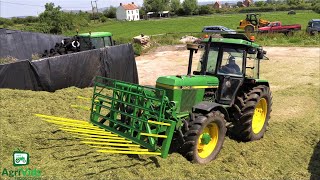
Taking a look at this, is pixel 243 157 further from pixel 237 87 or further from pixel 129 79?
pixel 129 79

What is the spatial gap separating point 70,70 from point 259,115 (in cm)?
675

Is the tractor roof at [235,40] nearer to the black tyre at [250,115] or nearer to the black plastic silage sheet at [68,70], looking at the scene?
the black tyre at [250,115]

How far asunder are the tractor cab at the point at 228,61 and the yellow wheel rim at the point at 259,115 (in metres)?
0.74

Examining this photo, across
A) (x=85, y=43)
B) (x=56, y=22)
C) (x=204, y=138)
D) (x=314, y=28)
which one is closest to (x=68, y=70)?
(x=85, y=43)

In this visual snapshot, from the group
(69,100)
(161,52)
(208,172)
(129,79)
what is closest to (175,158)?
(208,172)

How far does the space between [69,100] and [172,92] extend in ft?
15.5

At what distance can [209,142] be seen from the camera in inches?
237

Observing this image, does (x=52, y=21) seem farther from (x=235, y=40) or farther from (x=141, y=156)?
(x=141, y=156)

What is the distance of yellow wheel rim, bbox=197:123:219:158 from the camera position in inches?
230

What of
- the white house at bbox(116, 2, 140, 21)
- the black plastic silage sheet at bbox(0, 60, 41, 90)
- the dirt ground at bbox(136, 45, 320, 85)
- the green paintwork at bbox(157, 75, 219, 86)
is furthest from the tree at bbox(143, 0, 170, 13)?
the green paintwork at bbox(157, 75, 219, 86)

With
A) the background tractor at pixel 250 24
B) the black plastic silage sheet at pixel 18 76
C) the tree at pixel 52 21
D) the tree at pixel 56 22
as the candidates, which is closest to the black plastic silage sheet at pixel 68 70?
the black plastic silage sheet at pixel 18 76

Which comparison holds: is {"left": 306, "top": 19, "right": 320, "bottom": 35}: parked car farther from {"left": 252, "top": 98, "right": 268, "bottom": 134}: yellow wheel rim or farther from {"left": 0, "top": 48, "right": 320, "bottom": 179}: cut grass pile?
{"left": 252, "top": 98, "right": 268, "bottom": 134}: yellow wheel rim

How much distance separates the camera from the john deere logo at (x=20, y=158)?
5.19 m

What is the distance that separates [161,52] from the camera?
78.6ft
